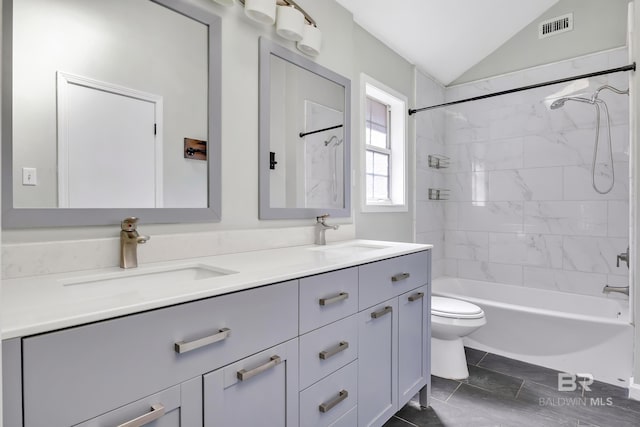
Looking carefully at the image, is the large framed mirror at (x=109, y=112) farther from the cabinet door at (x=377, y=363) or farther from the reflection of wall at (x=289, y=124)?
the cabinet door at (x=377, y=363)

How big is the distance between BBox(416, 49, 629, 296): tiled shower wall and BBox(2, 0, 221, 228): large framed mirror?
2.18 meters

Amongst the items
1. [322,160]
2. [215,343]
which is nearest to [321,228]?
[322,160]

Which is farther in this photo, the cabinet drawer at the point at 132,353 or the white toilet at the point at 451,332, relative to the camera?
the white toilet at the point at 451,332

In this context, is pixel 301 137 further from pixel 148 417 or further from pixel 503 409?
pixel 503 409

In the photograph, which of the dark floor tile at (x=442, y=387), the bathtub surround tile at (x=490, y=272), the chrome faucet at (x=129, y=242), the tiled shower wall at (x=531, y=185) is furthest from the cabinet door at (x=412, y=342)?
the bathtub surround tile at (x=490, y=272)

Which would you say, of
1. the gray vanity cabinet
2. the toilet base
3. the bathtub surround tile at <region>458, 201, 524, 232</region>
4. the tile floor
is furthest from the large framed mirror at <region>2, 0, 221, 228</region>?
the bathtub surround tile at <region>458, 201, 524, 232</region>

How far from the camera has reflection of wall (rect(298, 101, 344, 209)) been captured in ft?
6.66

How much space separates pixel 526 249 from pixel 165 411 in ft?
10.5

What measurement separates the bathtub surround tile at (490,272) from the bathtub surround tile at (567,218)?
15.2 inches

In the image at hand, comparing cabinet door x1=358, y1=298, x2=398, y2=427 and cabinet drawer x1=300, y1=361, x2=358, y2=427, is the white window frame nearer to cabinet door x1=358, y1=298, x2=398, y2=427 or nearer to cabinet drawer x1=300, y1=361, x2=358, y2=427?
cabinet door x1=358, y1=298, x2=398, y2=427

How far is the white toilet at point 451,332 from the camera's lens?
2.16m

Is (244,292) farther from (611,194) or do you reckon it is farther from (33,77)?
(611,194)

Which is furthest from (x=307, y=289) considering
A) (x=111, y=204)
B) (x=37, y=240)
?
(x=37, y=240)

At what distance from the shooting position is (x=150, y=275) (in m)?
1.20
